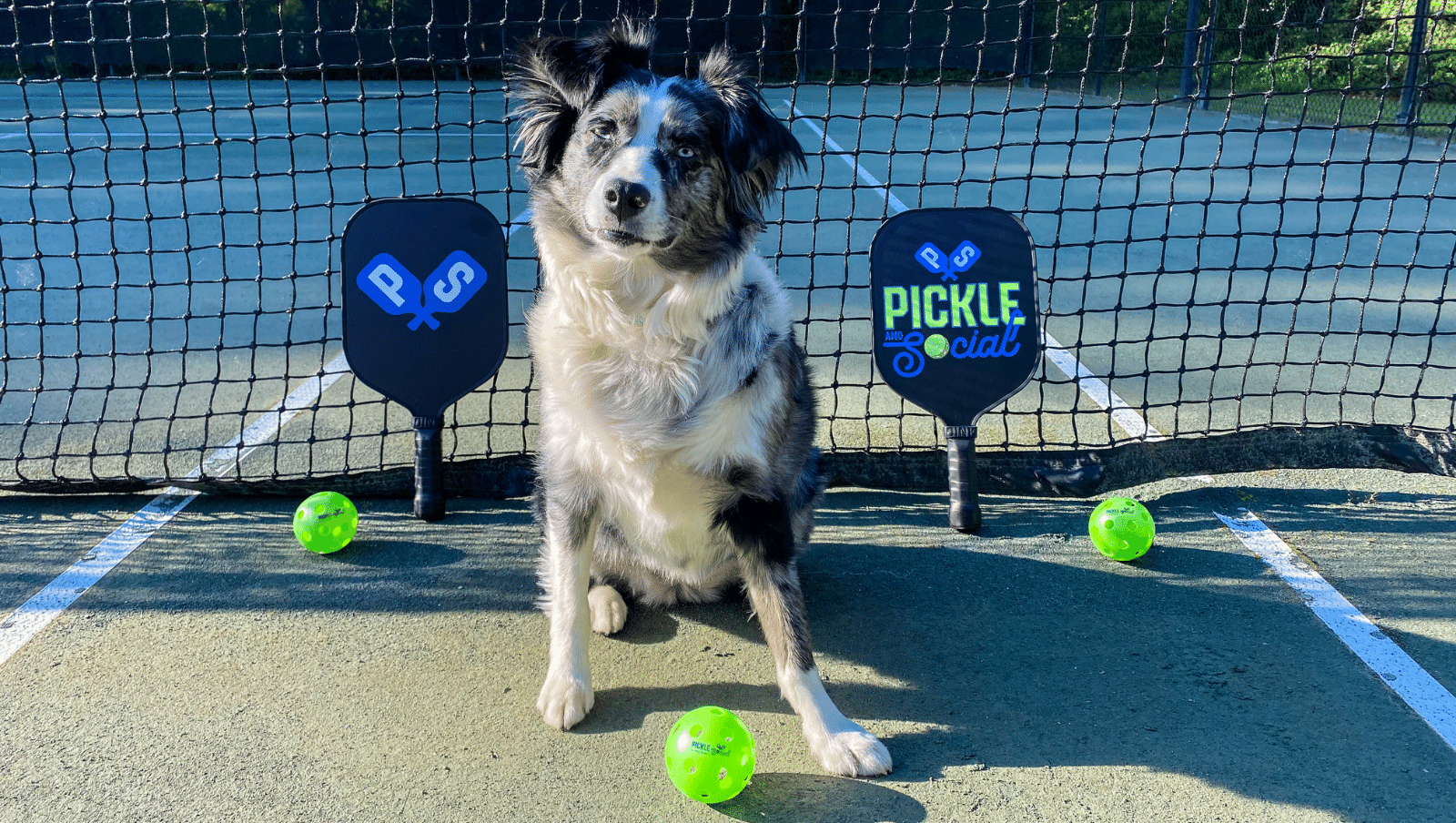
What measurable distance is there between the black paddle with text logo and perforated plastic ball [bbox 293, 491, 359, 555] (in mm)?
2078

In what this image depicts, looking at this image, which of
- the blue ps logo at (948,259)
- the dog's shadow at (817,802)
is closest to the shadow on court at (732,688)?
the dog's shadow at (817,802)

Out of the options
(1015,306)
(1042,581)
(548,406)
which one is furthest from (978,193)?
(548,406)

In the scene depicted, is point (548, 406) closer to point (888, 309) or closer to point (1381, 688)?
point (888, 309)

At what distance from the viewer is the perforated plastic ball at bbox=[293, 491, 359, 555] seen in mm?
3496

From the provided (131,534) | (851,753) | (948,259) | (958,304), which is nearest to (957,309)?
(958,304)

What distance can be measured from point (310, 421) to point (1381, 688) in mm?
4262

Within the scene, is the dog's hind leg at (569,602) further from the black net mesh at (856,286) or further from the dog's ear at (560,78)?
the black net mesh at (856,286)

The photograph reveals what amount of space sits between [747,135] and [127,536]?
272 centimetres

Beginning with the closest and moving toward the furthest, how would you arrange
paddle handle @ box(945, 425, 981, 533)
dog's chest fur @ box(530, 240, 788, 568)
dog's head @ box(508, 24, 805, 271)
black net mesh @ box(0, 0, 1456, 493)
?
dog's head @ box(508, 24, 805, 271)
dog's chest fur @ box(530, 240, 788, 568)
paddle handle @ box(945, 425, 981, 533)
black net mesh @ box(0, 0, 1456, 493)

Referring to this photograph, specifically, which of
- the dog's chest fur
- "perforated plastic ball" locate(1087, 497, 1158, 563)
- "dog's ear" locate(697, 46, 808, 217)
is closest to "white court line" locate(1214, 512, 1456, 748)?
"perforated plastic ball" locate(1087, 497, 1158, 563)

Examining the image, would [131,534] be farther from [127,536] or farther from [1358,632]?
[1358,632]

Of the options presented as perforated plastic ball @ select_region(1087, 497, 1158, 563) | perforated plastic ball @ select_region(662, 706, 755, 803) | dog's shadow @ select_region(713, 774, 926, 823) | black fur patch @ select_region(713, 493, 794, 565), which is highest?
black fur patch @ select_region(713, 493, 794, 565)

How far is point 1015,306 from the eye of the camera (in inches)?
149

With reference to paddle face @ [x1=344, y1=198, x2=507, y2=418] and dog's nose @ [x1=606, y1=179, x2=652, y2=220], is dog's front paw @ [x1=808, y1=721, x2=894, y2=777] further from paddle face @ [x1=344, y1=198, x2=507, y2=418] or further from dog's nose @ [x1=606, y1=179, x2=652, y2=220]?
paddle face @ [x1=344, y1=198, x2=507, y2=418]
